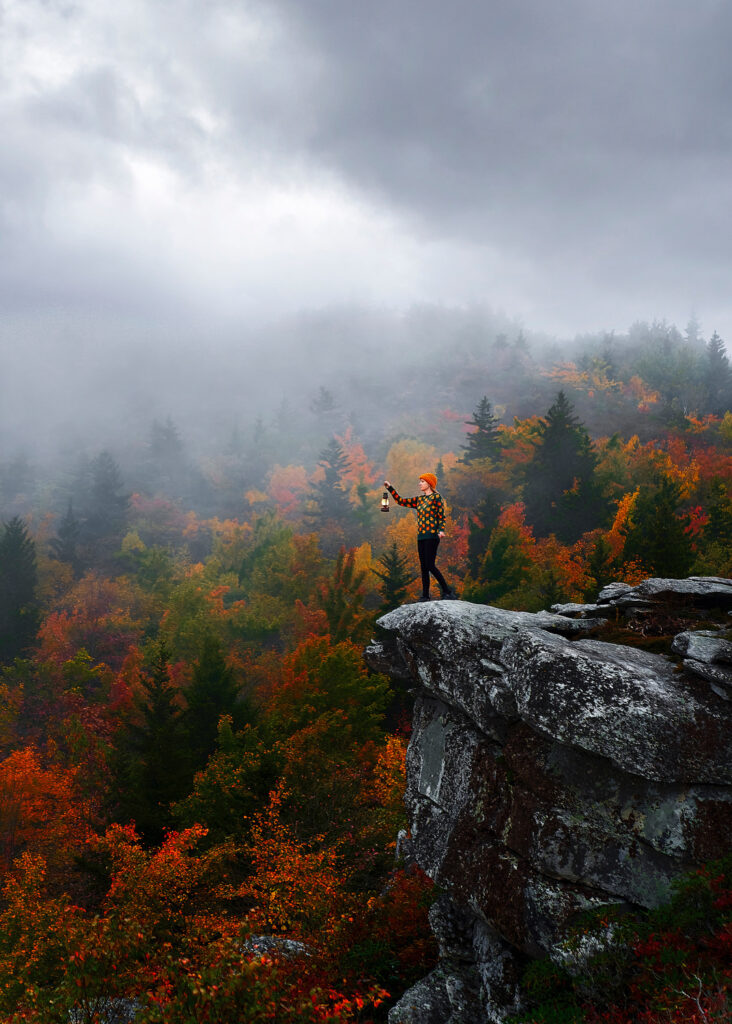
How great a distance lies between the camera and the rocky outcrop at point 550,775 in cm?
788

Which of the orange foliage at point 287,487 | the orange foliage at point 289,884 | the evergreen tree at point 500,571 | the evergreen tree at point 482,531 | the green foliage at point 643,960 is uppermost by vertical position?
the orange foliage at point 287,487

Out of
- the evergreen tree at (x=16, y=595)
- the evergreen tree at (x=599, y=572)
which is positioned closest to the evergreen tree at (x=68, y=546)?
the evergreen tree at (x=16, y=595)

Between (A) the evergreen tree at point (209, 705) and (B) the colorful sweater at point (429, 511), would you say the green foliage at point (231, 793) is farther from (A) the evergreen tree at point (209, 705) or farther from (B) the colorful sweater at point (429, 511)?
(B) the colorful sweater at point (429, 511)

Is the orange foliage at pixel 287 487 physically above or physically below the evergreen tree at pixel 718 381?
below

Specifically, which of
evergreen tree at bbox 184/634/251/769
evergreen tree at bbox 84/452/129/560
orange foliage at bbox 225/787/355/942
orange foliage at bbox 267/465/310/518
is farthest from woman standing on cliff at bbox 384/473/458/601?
orange foliage at bbox 267/465/310/518

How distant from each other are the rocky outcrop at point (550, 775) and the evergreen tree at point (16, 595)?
45.1 metres

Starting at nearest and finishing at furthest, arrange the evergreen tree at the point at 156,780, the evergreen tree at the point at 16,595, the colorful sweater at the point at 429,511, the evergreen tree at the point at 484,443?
1. the colorful sweater at the point at 429,511
2. the evergreen tree at the point at 156,780
3. the evergreen tree at the point at 16,595
4. the evergreen tree at the point at 484,443

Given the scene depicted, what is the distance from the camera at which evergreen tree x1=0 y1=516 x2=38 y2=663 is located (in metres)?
45.5

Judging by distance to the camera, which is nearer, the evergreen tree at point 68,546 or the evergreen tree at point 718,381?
the evergreen tree at point 68,546

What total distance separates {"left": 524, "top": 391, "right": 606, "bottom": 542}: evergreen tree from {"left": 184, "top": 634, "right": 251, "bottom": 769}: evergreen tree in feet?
83.1

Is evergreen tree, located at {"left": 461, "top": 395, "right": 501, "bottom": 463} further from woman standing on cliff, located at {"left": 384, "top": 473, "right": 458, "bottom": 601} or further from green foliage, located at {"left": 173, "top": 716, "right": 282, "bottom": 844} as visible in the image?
woman standing on cliff, located at {"left": 384, "top": 473, "right": 458, "bottom": 601}

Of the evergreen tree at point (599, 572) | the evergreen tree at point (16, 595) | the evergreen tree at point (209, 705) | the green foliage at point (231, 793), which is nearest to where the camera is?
the green foliage at point (231, 793)

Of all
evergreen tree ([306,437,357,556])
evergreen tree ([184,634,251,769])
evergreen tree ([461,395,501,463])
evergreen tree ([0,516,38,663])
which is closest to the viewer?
evergreen tree ([184,634,251,769])

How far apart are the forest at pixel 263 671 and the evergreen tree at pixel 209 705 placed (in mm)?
117
